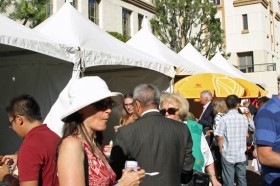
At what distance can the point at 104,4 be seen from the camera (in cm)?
→ 2162

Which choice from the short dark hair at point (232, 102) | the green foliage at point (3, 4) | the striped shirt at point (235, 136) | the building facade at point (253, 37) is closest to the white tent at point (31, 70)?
the short dark hair at point (232, 102)

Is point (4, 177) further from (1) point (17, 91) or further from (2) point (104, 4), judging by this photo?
(2) point (104, 4)

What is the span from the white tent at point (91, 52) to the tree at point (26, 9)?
3.58 metres

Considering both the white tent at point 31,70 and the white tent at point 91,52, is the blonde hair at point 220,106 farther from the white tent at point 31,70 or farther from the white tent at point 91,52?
the white tent at point 31,70

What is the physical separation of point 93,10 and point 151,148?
1894cm

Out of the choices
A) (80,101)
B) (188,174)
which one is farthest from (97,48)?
(80,101)

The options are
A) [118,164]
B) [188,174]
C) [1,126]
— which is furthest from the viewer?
[1,126]

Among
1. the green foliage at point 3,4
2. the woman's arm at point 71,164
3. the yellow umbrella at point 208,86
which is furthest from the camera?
the green foliage at point 3,4

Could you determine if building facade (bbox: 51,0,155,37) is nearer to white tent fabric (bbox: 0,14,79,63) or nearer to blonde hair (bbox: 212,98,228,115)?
blonde hair (bbox: 212,98,228,115)

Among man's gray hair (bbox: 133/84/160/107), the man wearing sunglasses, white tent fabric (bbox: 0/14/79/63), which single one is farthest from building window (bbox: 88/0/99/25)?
the man wearing sunglasses

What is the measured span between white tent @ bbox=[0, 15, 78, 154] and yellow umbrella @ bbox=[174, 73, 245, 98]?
12.8ft

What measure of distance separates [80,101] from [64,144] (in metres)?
0.34

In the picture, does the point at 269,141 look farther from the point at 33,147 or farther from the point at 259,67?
the point at 259,67

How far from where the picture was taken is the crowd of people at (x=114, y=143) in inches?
87.7
